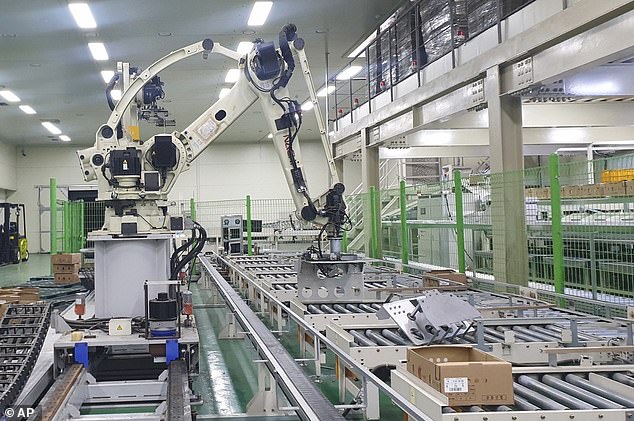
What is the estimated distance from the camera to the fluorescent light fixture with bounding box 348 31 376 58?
12.2 m

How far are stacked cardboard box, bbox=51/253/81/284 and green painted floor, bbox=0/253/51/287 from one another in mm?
1447

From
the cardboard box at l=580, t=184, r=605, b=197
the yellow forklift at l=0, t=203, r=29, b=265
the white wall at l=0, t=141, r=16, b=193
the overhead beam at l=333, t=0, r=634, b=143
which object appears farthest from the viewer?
the white wall at l=0, t=141, r=16, b=193

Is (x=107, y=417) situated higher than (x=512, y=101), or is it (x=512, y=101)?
(x=512, y=101)

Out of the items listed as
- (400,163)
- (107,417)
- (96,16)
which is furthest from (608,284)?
(400,163)

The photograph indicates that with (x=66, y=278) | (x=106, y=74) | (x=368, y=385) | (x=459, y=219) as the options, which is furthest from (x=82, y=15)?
(x=368, y=385)

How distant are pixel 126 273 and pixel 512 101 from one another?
4.63 metres

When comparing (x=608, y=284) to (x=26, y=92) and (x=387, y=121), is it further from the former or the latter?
(x=26, y=92)

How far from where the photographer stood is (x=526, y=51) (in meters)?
6.75

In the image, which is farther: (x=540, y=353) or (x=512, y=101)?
(x=512, y=101)

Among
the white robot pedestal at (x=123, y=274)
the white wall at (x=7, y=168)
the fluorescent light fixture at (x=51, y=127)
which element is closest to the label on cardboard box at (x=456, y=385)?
the white robot pedestal at (x=123, y=274)

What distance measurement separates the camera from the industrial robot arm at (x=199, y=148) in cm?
563

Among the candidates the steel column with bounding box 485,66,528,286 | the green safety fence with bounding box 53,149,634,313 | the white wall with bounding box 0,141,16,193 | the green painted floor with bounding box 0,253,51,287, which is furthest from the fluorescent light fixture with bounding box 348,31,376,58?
the white wall with bounding box 0,141,16,193

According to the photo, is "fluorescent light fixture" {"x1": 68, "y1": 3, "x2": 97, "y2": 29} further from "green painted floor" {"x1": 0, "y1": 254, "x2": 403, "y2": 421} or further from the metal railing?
"green painted floor" {"x1": 0, "y1": 254, "x2": 403, "y2": 421}

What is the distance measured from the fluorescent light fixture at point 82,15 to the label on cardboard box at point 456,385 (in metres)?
9.11
